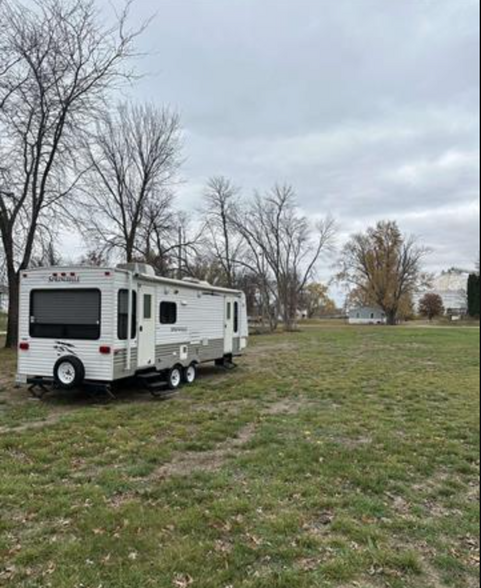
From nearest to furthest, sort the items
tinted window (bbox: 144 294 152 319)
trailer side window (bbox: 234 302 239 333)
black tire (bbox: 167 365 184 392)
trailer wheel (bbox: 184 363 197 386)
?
tinted window (bbox: 144 294 152 319)
black tire (bbox: 167 365 184 392)
trailer wheel (bbox: 184 363 197 386)
trailer side window (bbox: 234 302 239 333)

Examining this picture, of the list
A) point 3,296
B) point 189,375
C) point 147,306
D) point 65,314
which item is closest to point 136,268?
point 147,306

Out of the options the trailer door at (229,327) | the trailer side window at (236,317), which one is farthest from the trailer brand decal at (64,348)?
the trailer side window at (236,317)

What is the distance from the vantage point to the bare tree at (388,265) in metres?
58.2

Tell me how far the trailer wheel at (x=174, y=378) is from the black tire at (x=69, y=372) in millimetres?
2154

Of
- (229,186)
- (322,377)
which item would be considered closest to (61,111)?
(322,377)

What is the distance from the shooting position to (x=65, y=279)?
855 cm

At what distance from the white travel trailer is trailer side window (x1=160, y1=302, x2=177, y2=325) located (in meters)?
0.02

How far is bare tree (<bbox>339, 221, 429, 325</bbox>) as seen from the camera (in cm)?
5825

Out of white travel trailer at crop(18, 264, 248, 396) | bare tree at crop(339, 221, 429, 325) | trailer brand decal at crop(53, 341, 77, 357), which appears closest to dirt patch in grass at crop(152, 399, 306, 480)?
white travel trailer at crop(18, 264, 248, 396)

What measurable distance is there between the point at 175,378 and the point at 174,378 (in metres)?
0.05

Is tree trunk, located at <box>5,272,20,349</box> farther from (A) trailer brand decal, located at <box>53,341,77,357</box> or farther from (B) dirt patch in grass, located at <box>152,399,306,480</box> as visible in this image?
(B) dirt patch in grass, located at <box>152,399,306,480</box>

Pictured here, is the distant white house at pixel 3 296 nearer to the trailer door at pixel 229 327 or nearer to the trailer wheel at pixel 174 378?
the trailer door at pixel 229 327

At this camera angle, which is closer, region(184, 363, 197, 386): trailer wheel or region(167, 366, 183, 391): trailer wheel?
region(167, 366, 183, 391): trailer wheel

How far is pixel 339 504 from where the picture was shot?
410cm
